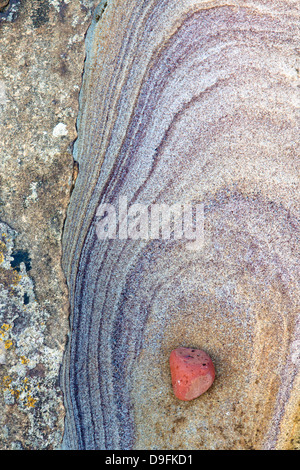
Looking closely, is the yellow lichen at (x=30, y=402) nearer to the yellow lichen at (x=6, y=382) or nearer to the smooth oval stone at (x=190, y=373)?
the yellow lichen at (x=6, y=382)

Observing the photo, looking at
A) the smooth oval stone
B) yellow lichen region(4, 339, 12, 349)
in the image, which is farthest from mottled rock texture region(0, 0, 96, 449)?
the smooth oval stone

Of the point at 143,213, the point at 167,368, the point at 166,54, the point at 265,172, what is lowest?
the point at 167,368

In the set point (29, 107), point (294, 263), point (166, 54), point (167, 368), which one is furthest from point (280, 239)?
point (29, 107)

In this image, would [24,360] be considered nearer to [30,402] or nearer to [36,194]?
[30,402]

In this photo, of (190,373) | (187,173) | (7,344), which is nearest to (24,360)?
(7,344)

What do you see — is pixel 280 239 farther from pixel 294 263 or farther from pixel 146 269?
pixel 146 269
